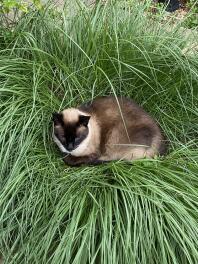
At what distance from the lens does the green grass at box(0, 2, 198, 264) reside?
309 cm

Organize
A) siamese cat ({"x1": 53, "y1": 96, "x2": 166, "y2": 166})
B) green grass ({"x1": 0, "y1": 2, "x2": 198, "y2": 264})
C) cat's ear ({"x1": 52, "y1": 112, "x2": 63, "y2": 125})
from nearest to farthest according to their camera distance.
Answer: green grass ({"x1": 0, "y1": 2, "x2": 198, "y2": 264}) < cat's ear ({"x1": 52, "y1": 112, "x2": 63, "y2": 125}) < siamese cat ({"x1": 53, "y1": 96, "x2": 166, "y2": 166})

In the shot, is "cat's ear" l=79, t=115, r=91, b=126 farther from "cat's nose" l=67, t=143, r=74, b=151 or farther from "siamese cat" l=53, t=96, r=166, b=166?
"cat's nose" l=67, t=143, r=74, b=151

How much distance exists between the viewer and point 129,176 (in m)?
3.33

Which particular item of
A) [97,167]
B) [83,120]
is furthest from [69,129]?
[97,167]

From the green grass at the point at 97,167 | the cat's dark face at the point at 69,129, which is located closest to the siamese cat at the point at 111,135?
the cat's dark face at the point at 69,129

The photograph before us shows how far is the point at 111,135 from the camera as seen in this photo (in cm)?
384

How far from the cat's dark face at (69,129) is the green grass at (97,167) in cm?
15

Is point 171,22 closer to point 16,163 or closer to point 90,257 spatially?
point 16,163

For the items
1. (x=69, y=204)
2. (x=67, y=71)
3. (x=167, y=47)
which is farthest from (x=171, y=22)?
(x=69, y=204)

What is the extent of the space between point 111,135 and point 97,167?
34 centimetres

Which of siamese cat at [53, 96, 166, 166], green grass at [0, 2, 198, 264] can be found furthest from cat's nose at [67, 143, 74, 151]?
green grass at [0, 2, 198, 264]

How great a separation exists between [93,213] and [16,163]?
24.0 inches

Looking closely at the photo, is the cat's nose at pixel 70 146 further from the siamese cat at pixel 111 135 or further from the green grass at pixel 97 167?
the green grass at pixel 97 167

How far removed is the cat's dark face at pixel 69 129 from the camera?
3.53 m
